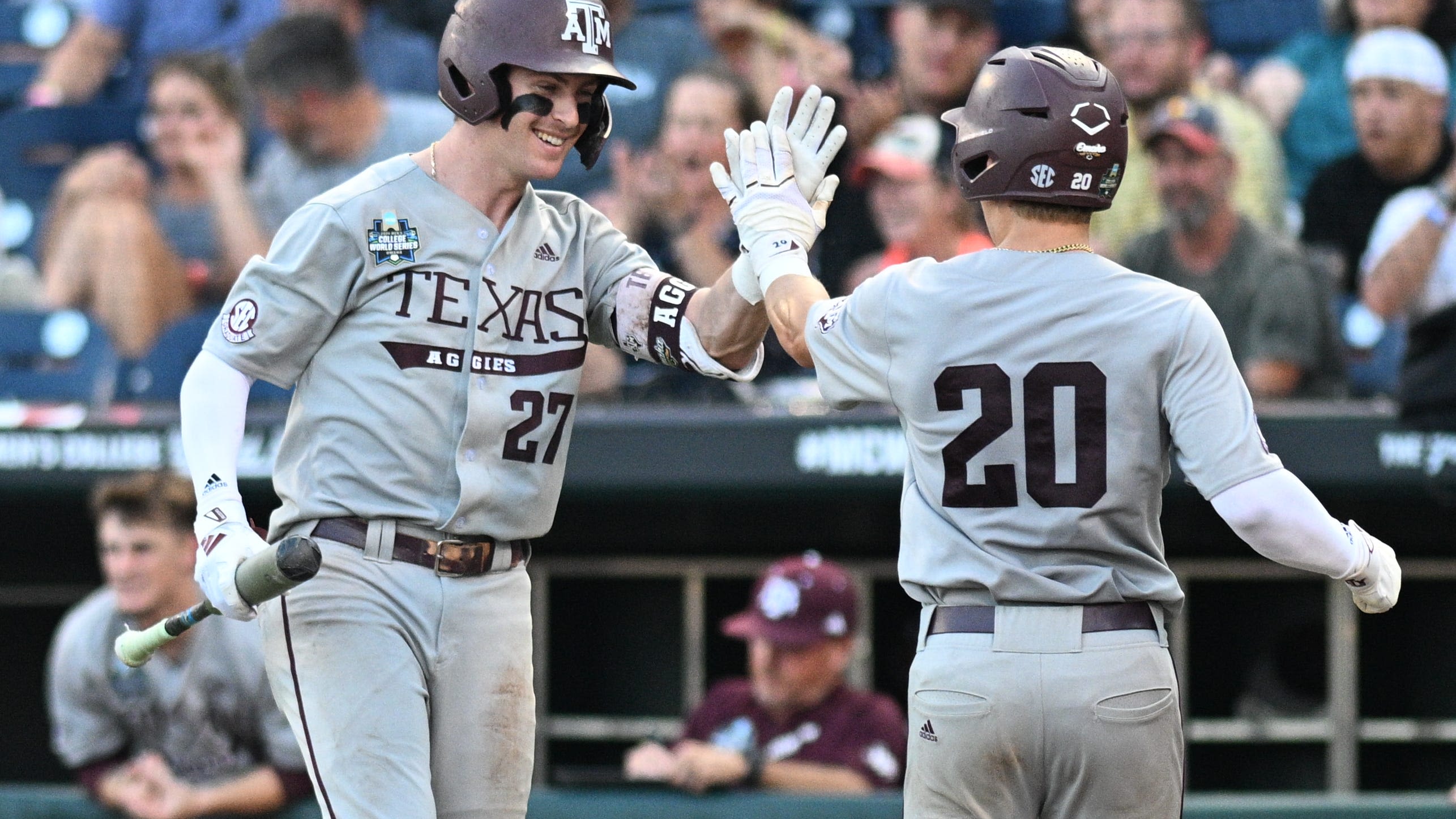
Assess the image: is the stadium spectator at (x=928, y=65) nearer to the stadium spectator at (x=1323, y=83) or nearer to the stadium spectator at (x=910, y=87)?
the stadium spectator at (x=910, y=87)

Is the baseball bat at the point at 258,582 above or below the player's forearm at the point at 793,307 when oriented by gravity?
below

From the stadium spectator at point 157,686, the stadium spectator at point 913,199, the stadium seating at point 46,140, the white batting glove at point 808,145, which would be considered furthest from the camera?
the stadium seating at point 46,140

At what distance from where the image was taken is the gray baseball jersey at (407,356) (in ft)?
10.5

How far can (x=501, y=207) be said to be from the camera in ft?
11.0

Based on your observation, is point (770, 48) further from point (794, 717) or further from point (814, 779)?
point (814, 779)

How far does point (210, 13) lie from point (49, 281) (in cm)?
121

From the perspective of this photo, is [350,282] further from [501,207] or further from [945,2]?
[945,2]

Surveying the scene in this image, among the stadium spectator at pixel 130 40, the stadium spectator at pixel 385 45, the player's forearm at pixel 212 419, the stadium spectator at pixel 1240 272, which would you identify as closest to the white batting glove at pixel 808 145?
the player's forearm at pixel 212 419

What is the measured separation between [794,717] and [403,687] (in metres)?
2.66

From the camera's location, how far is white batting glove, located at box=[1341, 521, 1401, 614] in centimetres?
294

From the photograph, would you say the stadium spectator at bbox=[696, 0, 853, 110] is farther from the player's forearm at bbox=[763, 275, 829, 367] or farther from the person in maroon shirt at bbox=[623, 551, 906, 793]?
the player's forearm at bbox=[763, 275, 829, 367]

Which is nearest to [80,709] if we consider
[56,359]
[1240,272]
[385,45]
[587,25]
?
[56,359]

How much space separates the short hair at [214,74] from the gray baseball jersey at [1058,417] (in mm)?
4504

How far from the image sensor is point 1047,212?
2.98 m
